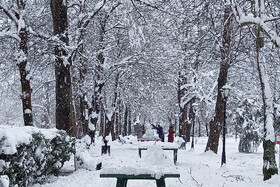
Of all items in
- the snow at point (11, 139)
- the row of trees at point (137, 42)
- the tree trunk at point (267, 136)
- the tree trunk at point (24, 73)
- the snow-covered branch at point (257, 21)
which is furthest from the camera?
the tree trunk at point (24, 73)

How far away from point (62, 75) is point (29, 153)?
459 cm

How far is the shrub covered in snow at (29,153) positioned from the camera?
5.28m

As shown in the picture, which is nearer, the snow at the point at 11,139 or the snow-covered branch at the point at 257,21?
the snow at the point at 11,139

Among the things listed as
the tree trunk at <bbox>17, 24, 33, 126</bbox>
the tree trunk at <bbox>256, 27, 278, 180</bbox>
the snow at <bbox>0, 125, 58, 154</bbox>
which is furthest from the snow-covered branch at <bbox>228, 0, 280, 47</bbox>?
the tree trunk at <bbox>17, 24, 33, 126</bbox>

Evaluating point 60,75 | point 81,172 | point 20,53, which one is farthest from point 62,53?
point 81,172

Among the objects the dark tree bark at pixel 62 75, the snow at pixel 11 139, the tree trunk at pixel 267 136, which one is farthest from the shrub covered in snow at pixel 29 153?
the tree trunk at pixel 267 136

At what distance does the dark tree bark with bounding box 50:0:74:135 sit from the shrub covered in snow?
1275 mm

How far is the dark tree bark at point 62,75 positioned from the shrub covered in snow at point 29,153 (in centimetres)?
127

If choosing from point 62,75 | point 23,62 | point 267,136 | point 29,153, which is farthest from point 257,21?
point 23,62

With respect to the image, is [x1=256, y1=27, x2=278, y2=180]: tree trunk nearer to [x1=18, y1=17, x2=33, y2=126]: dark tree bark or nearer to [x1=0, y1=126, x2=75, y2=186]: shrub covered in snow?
[x1=0, y1=126, x2=75, y2=186]: shrub covered in snow

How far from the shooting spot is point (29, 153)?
21.4 ft

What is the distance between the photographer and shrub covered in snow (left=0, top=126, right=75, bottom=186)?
208 inches

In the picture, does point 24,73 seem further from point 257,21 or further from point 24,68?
point 257,21

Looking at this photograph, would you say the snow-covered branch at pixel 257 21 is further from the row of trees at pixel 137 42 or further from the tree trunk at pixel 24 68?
the tree trunk at pixel 24 68
